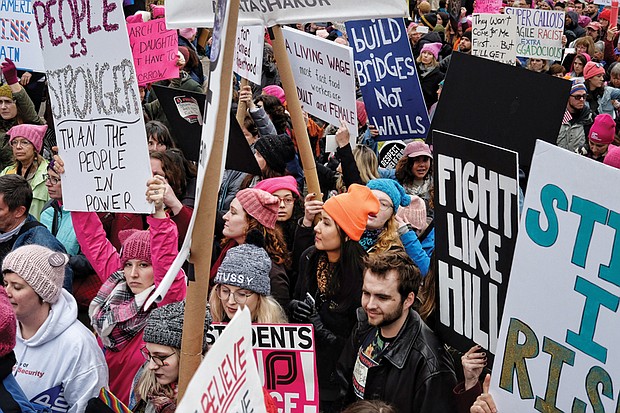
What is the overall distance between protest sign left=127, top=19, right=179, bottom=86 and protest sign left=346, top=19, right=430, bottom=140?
5.72 ft

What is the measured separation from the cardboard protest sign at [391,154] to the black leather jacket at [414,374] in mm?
3625

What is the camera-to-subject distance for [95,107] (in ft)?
14.4

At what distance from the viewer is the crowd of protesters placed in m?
3.71

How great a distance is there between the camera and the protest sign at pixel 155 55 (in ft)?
26.4

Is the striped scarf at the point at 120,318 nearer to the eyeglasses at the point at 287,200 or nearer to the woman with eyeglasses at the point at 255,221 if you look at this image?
the woman with eyeglasses at the point at 255,221

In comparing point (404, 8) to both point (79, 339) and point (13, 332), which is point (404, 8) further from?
point (13, 332)

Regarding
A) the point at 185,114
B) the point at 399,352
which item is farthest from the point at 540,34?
the point at 399,352

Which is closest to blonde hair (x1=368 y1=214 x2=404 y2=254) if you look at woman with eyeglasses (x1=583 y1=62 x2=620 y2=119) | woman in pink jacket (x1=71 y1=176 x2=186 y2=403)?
woman in pink jacket (x1=71 y1=176 x2=186 y2=403)

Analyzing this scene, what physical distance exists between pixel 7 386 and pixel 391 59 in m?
4.30

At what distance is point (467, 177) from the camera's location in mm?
3346

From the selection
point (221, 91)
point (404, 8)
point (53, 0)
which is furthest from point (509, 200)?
point (53, 0)

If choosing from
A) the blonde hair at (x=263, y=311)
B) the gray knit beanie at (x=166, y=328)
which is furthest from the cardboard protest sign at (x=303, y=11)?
the gray knit beanie at (x=166, y=328)

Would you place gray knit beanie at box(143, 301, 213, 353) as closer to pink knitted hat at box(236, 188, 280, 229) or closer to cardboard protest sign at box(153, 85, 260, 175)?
pink knitted hat at box(236, 188, 280, 229)

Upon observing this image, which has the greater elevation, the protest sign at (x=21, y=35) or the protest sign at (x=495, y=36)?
the protest sign at (x=21, y=35)
